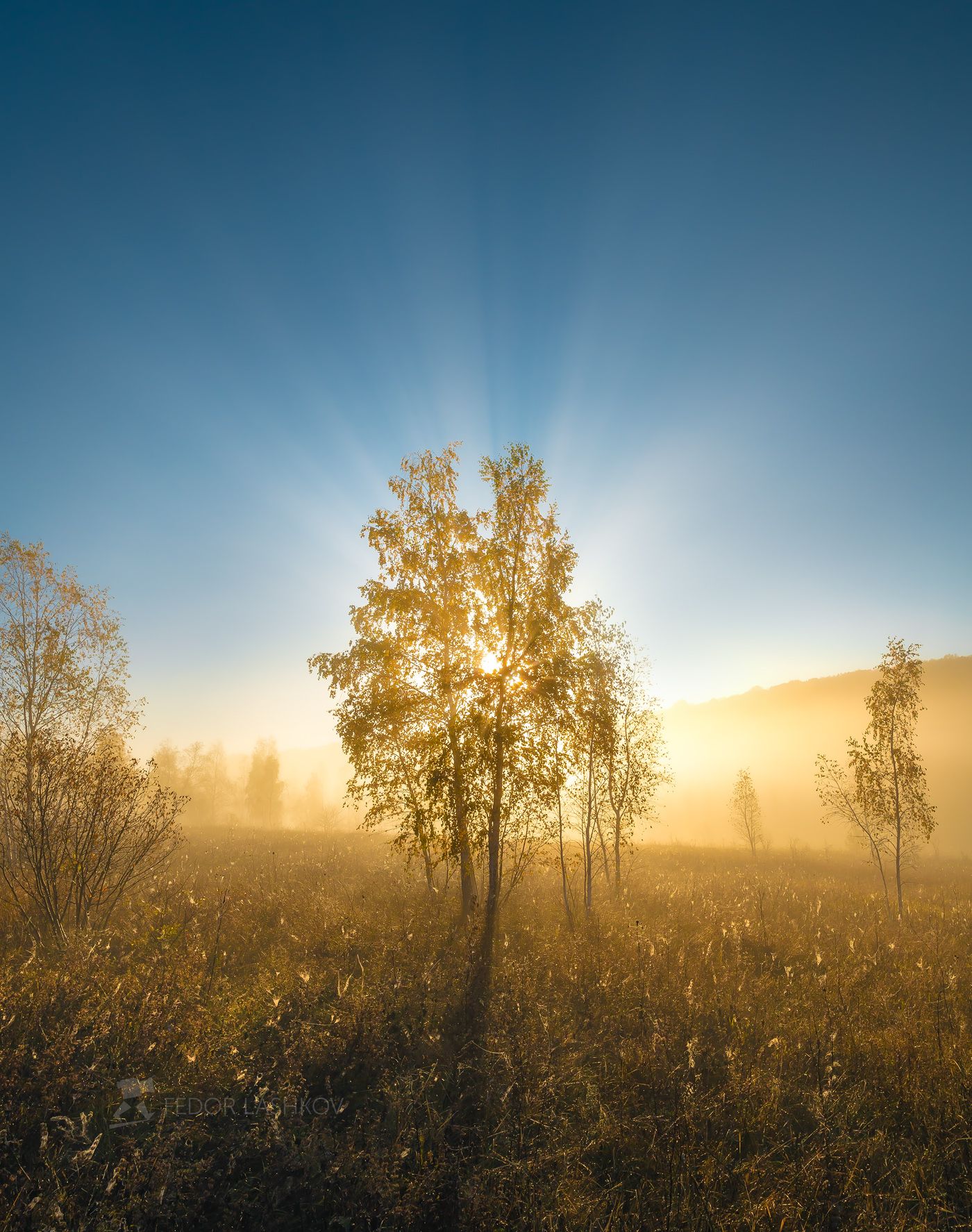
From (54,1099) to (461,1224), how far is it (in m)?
3.76

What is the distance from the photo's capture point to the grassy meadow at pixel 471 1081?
3424 mm

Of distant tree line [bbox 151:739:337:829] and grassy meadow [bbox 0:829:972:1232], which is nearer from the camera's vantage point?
grassy meadow [bbox 0:829:972:1232]

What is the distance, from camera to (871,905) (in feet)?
52.7

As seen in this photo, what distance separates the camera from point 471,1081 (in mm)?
4984

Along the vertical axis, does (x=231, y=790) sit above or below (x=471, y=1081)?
below

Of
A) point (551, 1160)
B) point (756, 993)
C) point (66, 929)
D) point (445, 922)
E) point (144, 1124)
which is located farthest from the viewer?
point (445, 922)

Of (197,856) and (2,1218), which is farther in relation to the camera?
(197,856)

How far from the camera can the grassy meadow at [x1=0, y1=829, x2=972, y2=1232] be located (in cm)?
342

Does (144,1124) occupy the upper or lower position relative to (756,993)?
upper

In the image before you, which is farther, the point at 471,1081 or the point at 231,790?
the point at 231,790

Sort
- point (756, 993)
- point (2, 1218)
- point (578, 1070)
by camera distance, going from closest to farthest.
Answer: point (2, 1218), point (578, 1070), point (756, 993)

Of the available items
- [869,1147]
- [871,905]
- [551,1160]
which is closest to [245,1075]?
[551,1160]

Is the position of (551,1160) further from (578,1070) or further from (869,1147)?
(869,1147)

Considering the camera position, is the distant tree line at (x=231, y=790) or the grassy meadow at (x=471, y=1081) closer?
the grassy meadow at (x=471, y=1081)
